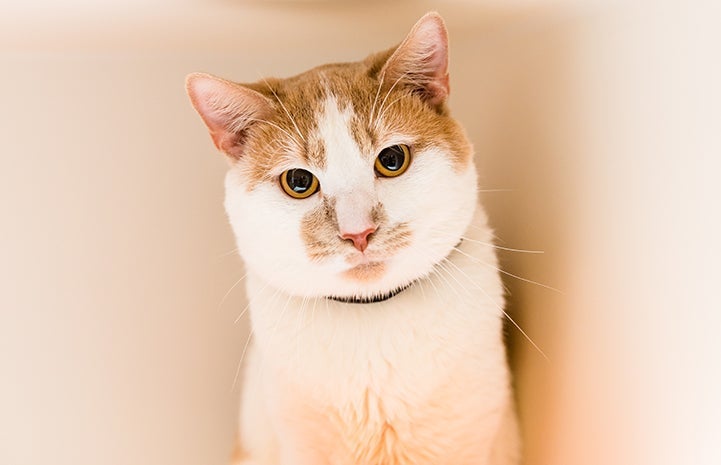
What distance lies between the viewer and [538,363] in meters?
1.58

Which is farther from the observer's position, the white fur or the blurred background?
the white fur

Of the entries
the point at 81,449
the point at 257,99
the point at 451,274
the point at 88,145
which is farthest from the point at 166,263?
the point at 451,274

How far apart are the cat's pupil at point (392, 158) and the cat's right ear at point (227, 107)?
246 millimetres

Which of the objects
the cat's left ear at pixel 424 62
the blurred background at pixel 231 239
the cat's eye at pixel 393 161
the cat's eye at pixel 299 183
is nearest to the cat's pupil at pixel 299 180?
the cat's eye at pixel 299 183

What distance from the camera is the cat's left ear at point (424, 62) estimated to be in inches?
51.0

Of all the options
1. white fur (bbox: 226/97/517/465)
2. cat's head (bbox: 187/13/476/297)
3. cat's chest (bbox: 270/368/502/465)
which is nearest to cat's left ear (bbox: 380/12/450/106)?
cat's head (bbox: 187/13/476/297)

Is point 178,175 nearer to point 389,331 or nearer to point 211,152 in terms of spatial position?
point 211,152

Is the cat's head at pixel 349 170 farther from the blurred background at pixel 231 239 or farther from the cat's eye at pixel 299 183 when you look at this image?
the blurred background at pixel 231 239

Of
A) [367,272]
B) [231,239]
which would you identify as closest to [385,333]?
[367,272]

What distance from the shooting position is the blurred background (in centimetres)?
110

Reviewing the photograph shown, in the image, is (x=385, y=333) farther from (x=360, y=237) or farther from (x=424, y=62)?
(x=424, y=62)

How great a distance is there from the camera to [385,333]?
4.55 ft

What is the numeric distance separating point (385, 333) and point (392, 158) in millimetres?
340

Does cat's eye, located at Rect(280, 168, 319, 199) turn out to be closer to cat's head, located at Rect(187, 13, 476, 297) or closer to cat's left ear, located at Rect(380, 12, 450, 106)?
cat's head, located at Rect(187, 13, 476, 297)
